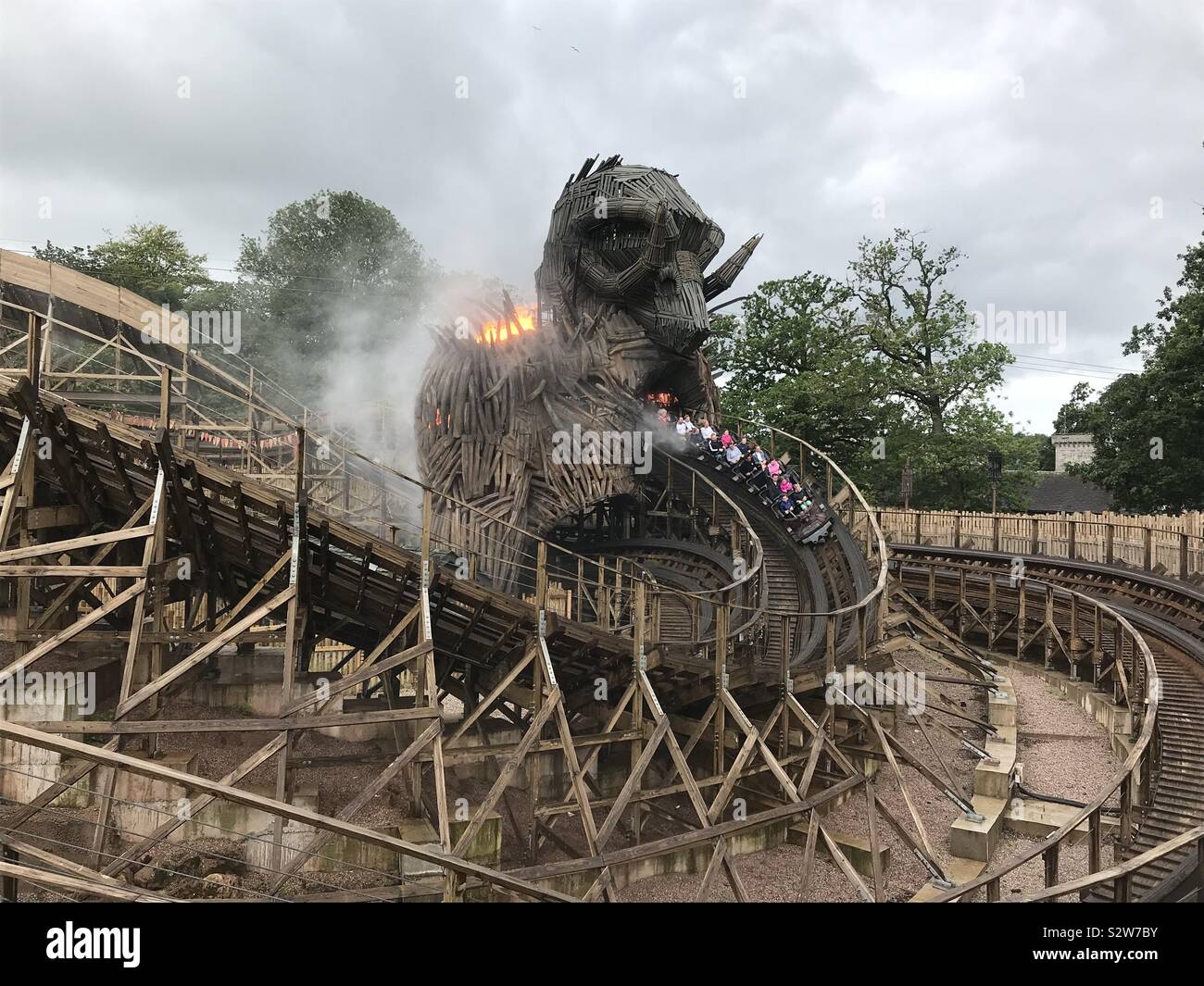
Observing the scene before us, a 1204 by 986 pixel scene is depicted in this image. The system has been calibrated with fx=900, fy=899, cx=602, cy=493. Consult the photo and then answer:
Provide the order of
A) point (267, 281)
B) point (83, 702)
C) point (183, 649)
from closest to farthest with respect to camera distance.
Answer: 1. point (83, 702)
2. point (183, 649)
3. point (267, 281)

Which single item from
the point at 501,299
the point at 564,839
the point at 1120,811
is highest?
the point at 501,299

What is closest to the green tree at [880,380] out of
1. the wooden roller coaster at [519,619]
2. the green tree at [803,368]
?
the green tree at [803,368]

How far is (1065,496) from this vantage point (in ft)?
145

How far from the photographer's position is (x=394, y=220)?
4112cm

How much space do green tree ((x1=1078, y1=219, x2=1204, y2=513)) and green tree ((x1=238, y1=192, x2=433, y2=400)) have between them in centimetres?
2682

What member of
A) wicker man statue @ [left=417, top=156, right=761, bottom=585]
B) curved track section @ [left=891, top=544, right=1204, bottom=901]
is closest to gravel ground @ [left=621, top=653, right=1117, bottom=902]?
curved track section @ [left=891, top=544, right=1204, bottom=901]

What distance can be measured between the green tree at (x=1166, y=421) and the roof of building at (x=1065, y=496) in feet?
33.4

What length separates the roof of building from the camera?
41469mm

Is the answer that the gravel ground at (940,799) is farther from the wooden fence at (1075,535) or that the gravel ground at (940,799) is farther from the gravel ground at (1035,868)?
the wooden fence at (1075,535)

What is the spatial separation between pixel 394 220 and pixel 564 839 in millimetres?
34940

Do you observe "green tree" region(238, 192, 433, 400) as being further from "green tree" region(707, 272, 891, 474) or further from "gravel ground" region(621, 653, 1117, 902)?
"gravel ground" region(621, 653, 1117, 902)

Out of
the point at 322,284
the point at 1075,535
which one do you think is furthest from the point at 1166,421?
the point at 322,284

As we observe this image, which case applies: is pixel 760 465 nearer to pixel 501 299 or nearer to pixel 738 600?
pixel 738 600
